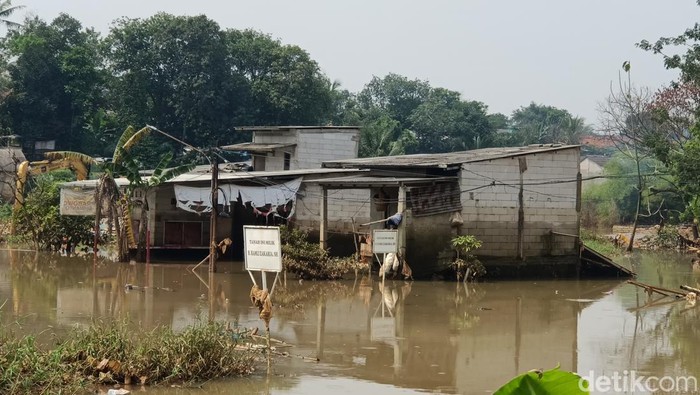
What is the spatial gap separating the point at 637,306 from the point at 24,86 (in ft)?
127

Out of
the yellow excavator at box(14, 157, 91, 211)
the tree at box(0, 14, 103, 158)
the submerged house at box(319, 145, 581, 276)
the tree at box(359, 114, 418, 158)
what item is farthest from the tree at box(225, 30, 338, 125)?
the submerged house at box(319, 145, 581, 276)

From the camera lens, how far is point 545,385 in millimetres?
2746

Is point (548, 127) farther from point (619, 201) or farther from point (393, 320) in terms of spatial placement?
point (393, 320)

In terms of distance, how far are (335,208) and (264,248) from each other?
15621mm

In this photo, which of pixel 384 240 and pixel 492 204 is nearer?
pixel 384 240

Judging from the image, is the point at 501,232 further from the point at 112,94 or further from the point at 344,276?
the point at 112,94

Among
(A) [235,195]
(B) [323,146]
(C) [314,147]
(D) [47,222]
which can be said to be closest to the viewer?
(A) [235,195]

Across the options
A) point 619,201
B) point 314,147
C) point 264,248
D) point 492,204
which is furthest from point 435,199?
point 619,201

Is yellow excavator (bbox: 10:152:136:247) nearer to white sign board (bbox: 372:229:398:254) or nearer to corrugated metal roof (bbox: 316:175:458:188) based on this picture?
corrugated metal roof (bbox: 316:175:458:188)

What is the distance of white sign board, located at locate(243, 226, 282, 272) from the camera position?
11461 mm

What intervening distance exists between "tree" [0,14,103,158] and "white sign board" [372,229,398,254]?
3171 centimetres

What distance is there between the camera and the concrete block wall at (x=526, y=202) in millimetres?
22844

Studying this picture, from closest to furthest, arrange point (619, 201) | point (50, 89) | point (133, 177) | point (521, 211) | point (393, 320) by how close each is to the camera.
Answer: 1. point (393, 320)
2. point (521, 211)
3. point (133, 177)
4. point (50, 89)
5. point (619, 201)

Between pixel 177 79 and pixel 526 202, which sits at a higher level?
pixel 177 79
